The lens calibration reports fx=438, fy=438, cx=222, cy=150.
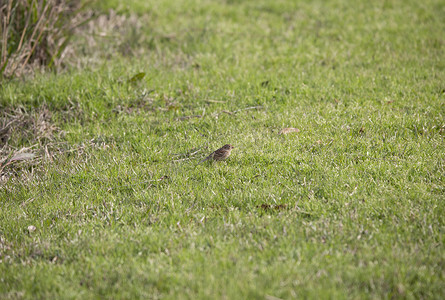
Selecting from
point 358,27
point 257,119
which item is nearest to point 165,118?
point 257,119

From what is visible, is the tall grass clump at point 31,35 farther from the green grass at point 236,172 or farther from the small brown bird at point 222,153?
the small brown bird at point 222,153

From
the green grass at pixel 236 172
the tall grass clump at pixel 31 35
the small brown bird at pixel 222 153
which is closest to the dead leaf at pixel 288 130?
the green grass at pixel 236 172

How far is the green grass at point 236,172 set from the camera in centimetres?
306

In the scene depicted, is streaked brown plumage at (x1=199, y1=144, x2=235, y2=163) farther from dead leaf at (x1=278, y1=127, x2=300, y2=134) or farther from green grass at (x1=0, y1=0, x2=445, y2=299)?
dead leaf at (x1=278, y1=127, x2=300, y2=134)

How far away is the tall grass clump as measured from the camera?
6820mm

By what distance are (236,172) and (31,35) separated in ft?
15.4

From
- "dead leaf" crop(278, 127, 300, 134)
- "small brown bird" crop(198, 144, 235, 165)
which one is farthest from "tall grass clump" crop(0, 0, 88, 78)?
"dead leaf" crop(278, 127, 300, 134)

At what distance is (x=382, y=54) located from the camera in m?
7.55

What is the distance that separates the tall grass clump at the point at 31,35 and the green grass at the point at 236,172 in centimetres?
40

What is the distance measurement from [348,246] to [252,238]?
0.72 m

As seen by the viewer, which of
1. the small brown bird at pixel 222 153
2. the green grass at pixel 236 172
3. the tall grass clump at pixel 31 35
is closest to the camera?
the green grass at pixel 236 172

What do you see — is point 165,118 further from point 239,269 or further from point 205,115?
point 239,269

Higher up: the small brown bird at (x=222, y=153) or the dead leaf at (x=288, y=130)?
the dead leaf at (x=288, y=130)

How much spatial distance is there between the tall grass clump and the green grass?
40cm
